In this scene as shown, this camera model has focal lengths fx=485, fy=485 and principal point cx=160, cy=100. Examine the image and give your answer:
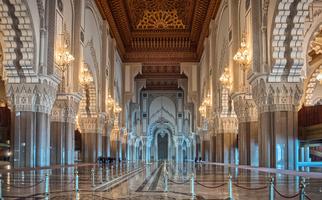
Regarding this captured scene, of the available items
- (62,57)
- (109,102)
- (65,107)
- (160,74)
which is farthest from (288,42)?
(160,74)

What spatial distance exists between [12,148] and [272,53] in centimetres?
687

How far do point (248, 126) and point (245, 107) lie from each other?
722mm

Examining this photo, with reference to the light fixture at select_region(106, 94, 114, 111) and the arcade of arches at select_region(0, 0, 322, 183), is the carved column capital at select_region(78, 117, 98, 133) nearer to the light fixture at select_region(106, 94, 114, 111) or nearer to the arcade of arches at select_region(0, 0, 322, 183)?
the arcade of arches at select_region(0, 0, 322, 183)

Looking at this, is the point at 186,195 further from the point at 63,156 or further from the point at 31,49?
the point at 63,156

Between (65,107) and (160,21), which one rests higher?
(160,21)

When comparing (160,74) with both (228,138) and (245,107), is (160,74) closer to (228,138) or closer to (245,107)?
(228,138)

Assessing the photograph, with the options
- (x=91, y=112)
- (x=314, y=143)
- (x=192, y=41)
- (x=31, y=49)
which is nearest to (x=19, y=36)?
(x=31, y=49)

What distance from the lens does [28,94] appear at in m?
12.3

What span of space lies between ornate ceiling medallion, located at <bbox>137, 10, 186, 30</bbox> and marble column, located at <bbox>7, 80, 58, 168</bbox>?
13.4 m

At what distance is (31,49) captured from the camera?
12008 mm

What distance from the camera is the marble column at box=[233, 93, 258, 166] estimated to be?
14891 millimetres

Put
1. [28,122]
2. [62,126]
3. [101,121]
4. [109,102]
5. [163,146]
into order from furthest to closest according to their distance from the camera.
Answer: [163,146]
[109,102]
[101,121]
[62,126]
[28,122]

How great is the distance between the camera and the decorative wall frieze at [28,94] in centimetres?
1232

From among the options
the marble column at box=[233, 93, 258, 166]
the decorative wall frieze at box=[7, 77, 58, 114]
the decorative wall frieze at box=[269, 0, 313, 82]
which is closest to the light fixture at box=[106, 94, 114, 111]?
the marble column at box=[233, 93, 258, 166]
